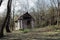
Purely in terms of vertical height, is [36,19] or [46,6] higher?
[46,6]

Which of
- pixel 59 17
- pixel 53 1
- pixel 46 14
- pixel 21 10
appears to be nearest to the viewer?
pixel 59 17

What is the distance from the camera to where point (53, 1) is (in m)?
44.7

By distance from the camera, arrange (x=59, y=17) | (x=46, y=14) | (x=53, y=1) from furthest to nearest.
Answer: (x=46, y=14) → (x=53, y=1) → (x=59, y=17)

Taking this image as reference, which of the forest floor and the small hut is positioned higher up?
the small hut

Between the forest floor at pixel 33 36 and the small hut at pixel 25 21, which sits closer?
the forest floor at pixel 33 36

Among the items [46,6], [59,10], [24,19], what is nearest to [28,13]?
[24,19]

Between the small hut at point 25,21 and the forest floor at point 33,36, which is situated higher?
the small hut at point 25,21

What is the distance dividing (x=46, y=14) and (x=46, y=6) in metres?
3.09

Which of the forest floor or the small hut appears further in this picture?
the small hut

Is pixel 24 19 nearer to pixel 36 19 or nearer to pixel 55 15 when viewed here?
pixel 36 19

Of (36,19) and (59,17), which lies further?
(36,19)

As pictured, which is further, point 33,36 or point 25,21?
point 25,21

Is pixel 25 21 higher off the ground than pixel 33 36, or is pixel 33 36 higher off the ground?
pixel 25 21

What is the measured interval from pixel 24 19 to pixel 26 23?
1.46 meters
